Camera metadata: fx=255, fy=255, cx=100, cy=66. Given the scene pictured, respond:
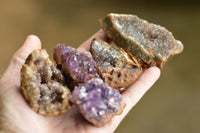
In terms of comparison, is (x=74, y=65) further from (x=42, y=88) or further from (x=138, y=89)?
(x=138, y=89)

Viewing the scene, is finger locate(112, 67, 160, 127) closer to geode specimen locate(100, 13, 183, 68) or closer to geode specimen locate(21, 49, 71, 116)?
geode specimen locate(100, 13, 183, 68)

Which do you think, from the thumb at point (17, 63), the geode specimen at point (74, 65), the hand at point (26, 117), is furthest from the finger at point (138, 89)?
the thumb at point (17, 63)

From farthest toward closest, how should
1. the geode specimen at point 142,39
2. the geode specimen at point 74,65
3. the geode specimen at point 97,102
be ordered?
1. the geode specimen at point 142,39
2. the geode specimen at point 74,65
3. the geode specimen at point 97,102

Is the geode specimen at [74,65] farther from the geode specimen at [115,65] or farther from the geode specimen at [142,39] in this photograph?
the geode specimen at [142,39]

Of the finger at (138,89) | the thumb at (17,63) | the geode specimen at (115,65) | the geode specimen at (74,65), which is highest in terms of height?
the thumb at (17,63)

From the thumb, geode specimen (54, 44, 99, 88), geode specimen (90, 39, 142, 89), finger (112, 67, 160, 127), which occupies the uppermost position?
the thumb

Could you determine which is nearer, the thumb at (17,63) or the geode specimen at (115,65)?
the thumb at (17,63)

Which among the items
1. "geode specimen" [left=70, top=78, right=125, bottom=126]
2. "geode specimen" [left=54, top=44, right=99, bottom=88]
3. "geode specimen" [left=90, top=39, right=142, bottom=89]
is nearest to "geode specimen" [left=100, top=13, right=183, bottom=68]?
"geode specimen" [left=90, top=39, right=142, bottom=89]
